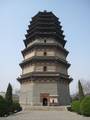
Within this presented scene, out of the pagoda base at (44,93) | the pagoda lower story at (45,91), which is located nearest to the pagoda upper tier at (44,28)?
the pagoda lower story at (45,91)

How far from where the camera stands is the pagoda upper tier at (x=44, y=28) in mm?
33156

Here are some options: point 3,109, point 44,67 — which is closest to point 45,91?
point 44,67

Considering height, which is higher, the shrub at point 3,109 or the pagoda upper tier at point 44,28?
the pagoda upper tier at point 44,28

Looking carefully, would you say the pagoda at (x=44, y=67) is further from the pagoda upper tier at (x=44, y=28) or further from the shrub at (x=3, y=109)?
the shrub at (x=3, y=109)

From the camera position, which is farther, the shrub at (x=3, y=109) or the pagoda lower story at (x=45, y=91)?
the pagoda lower story at (x=45, y=91)

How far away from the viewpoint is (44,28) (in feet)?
111

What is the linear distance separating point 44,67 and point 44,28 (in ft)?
26.5

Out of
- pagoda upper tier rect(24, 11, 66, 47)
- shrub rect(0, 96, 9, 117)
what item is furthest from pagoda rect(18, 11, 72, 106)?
shrub rect(0, 96, 9, 117)

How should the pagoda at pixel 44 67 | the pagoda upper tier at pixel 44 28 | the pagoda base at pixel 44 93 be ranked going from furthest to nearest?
the pagoda upper tier at pixel 44 28 → the pagoda at pixel 44 67 → the pagoda base at pixel 44 93

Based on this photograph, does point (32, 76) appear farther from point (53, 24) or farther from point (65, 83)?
point (53, 24)

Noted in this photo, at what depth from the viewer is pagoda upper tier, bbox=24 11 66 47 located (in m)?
33.2

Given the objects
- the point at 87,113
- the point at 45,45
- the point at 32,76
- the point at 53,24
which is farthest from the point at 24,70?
the point at 87,113

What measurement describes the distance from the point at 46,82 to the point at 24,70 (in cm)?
554

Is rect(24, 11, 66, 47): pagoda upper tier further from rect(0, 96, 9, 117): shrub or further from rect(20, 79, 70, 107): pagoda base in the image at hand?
rect(0, 96, 9, 117): shrub
